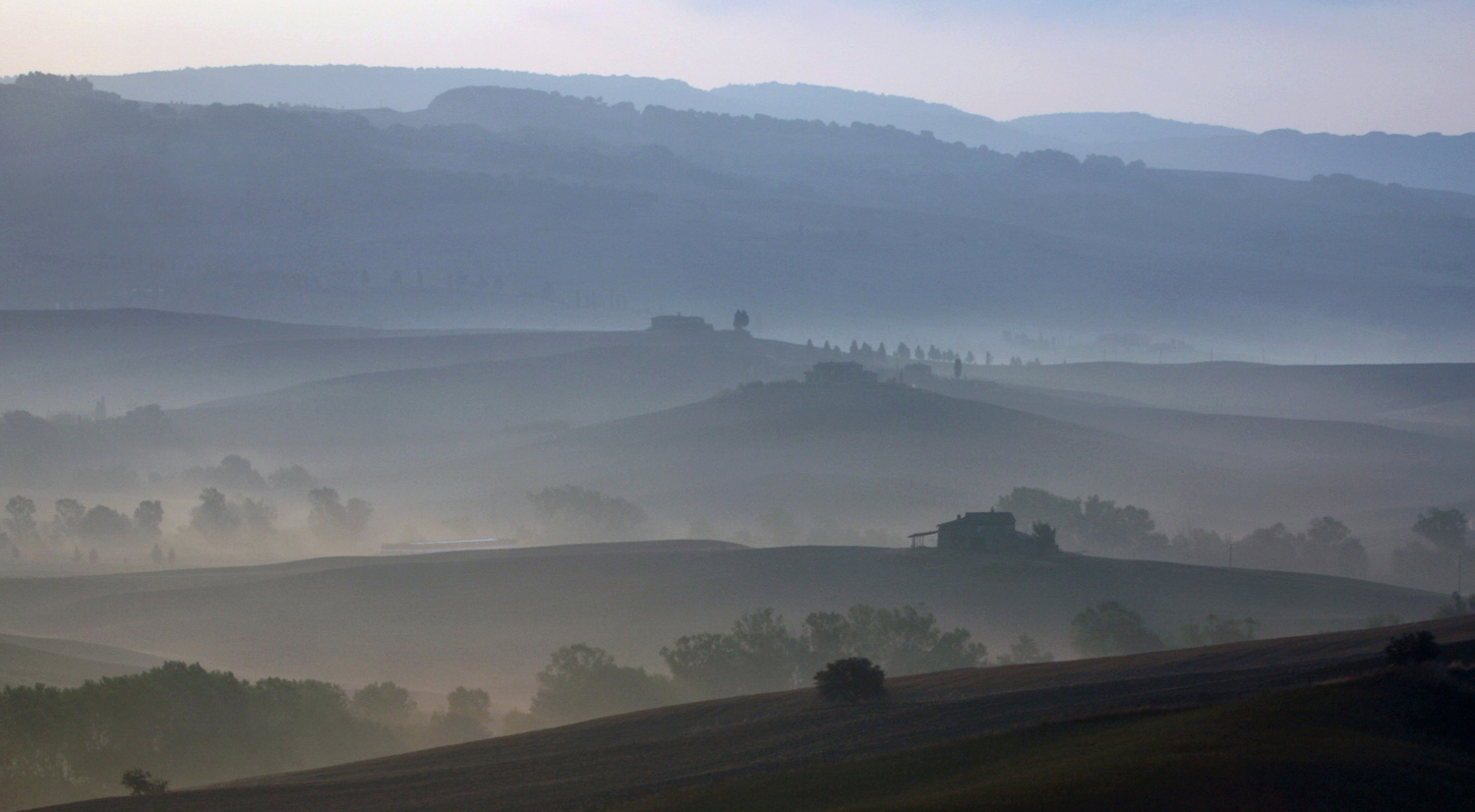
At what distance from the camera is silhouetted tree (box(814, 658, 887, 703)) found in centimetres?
3388

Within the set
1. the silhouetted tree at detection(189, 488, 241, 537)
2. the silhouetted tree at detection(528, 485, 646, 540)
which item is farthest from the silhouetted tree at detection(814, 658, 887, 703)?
the silhouetted tree at detection(189, 488, 241, 537)

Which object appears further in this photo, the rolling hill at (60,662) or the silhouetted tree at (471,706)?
the rolling hill at (60,662)

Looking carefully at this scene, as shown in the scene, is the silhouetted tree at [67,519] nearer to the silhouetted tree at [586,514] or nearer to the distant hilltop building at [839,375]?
the silhouetted tree at [586,514]

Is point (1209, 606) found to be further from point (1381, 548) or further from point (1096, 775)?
point (1096, 775)

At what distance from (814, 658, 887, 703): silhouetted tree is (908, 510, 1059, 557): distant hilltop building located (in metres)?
45.0

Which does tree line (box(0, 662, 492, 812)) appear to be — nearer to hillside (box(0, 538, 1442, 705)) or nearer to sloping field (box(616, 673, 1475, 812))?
hillside (box(0, 538, 1442, 705))

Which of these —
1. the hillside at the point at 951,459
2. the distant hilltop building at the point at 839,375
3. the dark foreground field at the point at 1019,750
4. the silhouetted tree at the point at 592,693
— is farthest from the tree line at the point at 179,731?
the distant hilltop building at the point at 839,375

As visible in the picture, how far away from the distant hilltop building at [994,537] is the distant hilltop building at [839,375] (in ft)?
259

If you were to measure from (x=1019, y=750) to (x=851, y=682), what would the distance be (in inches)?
417

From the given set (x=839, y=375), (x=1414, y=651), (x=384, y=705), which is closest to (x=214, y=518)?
(x=839, y=375)

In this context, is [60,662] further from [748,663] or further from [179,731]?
[748,663]

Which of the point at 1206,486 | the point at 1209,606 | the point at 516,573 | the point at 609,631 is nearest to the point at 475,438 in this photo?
the point at 1206,486

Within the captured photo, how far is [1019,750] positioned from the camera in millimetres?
23656

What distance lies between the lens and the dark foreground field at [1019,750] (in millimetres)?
19031
